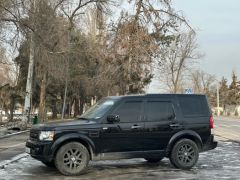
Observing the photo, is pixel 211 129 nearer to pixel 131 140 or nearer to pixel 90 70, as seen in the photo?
pixel 131 140

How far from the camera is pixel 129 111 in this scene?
12.4m

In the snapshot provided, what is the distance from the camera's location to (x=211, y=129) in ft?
43.0

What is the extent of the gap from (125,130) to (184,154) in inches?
68.7

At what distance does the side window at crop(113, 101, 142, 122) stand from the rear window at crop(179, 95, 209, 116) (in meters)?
1.25

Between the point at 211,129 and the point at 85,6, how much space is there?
30767 mm

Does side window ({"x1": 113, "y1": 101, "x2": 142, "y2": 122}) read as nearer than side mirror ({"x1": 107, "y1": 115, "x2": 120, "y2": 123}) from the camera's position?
No

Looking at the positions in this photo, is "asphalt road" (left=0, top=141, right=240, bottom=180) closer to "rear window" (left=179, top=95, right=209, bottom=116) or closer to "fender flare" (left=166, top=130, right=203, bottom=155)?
"fender flare" (left=166, top=130, right=203, bottom=155)

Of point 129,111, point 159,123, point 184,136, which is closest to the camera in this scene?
point 129,111

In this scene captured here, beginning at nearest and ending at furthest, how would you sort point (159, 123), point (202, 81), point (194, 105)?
point (159, 123) → point (194, 105) → point (202, 81)

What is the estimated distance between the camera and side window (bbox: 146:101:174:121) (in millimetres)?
12547

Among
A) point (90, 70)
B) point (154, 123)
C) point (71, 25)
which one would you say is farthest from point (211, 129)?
point (90, 70)

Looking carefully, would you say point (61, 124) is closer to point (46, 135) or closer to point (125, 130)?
point (46, 135)

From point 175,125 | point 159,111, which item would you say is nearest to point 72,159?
point 159,111

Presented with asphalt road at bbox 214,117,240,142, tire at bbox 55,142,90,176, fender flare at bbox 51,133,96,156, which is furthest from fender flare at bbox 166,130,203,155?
asphalt road at bbox 214,117,240,142
